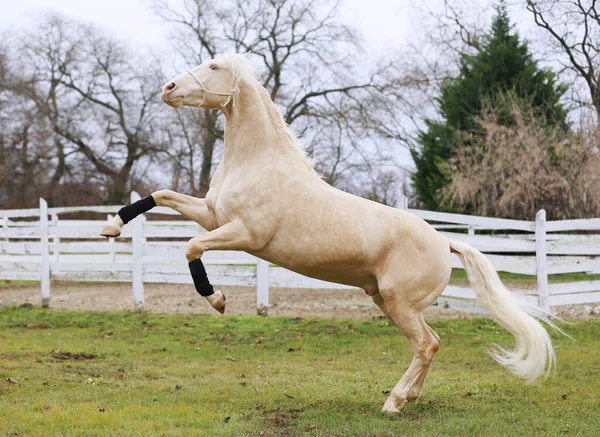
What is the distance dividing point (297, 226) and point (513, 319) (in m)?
1.84

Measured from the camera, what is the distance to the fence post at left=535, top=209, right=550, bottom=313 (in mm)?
9367

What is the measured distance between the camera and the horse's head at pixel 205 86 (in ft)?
15.4

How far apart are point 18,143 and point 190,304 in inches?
853

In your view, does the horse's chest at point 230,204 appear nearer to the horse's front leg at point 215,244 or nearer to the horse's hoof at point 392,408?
the horse's front leg at point 215,244

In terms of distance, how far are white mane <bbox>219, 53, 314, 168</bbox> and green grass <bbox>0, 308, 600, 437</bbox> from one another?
6.43 ft

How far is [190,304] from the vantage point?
12.7m

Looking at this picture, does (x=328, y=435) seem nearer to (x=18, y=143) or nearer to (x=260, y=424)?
(x=260, y=424)

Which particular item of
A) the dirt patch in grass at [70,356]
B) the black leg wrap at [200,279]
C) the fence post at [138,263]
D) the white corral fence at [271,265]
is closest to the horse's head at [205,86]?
the black leg wrap at [200,279]

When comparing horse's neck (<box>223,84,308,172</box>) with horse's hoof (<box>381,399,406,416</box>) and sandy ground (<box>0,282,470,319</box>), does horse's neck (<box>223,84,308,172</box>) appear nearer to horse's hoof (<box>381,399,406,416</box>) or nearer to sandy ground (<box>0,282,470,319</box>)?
horse's hoof (<box>381,399,406,416</box>)

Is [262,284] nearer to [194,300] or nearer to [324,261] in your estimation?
[194,300]

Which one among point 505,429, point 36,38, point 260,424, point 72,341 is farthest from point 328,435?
point 36,38

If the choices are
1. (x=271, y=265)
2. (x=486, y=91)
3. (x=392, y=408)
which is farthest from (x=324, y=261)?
(x=486, y=91)

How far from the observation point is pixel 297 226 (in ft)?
15.3

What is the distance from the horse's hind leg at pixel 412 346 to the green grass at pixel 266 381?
14cm
